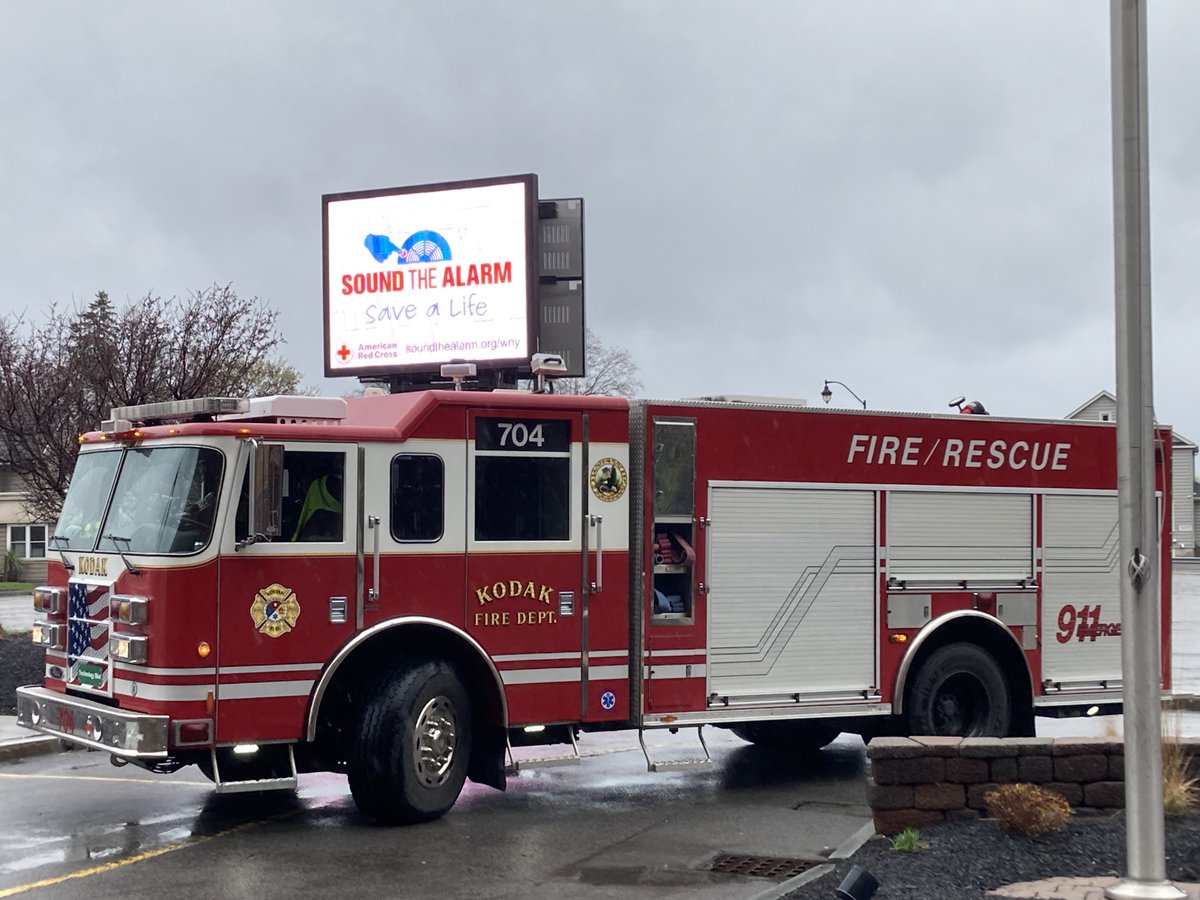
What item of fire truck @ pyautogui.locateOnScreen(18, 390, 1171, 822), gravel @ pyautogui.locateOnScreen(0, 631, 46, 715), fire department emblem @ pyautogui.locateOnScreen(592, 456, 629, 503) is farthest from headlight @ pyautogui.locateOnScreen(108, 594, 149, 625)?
→ gravel @ pyautogui.locateOnScreen(0, 631, 46, 715)

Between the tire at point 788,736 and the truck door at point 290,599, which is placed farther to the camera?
the tire at point 788,736

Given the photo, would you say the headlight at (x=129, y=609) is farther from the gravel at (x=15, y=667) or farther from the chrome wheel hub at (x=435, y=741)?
the gravel at (x=15, y=667)

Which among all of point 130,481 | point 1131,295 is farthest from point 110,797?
point 1131,295

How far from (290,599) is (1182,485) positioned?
70667 millimetres

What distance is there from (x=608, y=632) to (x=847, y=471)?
2.45 m

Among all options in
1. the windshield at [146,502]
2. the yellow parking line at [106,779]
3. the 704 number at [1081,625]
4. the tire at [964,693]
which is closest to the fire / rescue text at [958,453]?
the 704 number at [1081,625]

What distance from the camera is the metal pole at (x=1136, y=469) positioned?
660cm

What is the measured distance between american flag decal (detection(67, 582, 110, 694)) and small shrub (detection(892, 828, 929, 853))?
499cm

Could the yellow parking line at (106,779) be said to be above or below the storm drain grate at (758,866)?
above

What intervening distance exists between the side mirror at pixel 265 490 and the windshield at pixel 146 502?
0.30 meters

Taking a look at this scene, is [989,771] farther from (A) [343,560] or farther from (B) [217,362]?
(B) [217,362]

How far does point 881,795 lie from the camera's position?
27.9ft

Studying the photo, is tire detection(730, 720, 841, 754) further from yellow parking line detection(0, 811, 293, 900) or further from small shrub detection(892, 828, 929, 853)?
small shrub detection(892, 828, 929, 853)

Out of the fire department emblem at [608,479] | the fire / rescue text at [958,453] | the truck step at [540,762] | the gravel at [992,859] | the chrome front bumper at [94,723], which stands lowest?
the gravel at [992,859]
